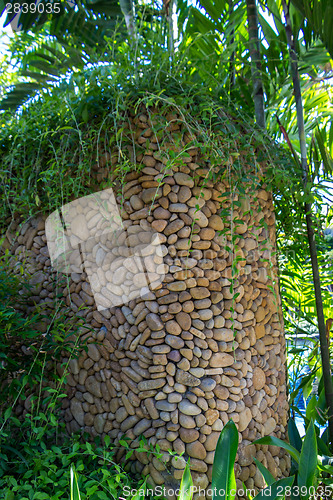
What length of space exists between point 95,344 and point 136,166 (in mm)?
796

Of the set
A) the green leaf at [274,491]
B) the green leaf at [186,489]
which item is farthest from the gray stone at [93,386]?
the green leaf at [274,491]

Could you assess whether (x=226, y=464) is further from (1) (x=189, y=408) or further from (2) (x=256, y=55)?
(2) (x=256, y=55)

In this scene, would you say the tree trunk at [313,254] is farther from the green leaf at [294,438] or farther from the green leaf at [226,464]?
the green leaf at [226,464]

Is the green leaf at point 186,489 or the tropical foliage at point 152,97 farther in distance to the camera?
the tropical foliage at point 152,97

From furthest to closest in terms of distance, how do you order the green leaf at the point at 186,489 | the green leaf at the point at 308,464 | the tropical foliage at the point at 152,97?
1. the tropical foliage at the point at 152,97
2. the green leaf at the point at 308,464
3. the green leaf at the point at 186,489

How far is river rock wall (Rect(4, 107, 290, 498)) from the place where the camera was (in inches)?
63.9

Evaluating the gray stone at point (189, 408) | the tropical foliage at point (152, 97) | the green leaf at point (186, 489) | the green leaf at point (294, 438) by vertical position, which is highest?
the tropical foliage at point (152, 97)

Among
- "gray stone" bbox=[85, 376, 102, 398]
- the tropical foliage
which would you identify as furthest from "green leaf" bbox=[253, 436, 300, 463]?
"gray stone" bbox=[85, 376, 102, 398]

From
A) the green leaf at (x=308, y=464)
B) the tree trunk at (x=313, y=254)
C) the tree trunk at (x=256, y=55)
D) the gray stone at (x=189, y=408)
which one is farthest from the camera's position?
the tree trunk at (x=256, y=55)

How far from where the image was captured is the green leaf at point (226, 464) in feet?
3.88

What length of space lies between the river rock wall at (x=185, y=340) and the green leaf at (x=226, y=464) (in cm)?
37

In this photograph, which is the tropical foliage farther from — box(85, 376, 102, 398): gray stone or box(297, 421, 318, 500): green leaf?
box(85, 376, 102, 398): gray stone

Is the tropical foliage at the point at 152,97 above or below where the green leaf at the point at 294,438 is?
above

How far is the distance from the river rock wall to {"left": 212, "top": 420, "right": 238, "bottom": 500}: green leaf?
37cm
